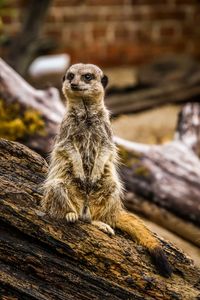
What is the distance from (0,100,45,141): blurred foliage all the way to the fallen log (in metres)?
0.56

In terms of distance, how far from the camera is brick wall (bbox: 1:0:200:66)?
26.1 feet

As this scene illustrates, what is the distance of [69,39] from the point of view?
804 cm

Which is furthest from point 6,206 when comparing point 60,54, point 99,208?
point 60,54

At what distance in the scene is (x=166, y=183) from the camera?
168 inches

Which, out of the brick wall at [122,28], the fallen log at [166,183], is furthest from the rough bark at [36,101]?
the brick wall at [122,28]

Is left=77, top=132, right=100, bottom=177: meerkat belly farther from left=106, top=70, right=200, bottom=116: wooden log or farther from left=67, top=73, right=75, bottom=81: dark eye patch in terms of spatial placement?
left=106, top=70, right=200, bottom=116: wooden log

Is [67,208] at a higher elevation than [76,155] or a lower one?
lower

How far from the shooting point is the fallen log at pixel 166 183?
421 centimetres

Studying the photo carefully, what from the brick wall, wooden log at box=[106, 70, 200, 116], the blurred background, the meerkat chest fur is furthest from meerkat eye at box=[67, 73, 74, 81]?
the brick wall

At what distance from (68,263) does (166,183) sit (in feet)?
5.57

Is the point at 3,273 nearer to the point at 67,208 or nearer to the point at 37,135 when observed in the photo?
the point at 67,208

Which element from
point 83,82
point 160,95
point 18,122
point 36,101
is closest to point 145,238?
point 83,82

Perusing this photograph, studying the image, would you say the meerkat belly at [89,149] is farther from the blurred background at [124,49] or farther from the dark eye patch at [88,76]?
the blurred background at [124,49]

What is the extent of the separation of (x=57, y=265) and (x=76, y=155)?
1.57 feet
